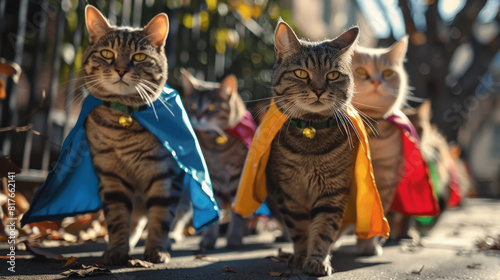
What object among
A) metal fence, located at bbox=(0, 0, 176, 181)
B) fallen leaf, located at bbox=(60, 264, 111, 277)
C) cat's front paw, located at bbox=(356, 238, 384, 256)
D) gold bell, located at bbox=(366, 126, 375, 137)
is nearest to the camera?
fallen leaf, located at bbox=(60, 264, 111, 277)

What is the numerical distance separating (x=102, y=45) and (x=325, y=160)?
3.41 ft

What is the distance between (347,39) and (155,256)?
1234 mm

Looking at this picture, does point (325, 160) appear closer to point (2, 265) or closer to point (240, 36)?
point (2, 265)

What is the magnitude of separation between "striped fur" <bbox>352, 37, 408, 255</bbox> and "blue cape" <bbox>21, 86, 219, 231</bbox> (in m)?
0.85

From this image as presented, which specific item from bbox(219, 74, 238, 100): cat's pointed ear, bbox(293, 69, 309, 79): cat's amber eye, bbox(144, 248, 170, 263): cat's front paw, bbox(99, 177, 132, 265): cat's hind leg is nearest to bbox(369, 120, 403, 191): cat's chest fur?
bbox(293, 69, 309, 79): cat's amber eye

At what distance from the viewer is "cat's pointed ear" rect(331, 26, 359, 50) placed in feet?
5.78

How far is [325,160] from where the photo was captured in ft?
5.61

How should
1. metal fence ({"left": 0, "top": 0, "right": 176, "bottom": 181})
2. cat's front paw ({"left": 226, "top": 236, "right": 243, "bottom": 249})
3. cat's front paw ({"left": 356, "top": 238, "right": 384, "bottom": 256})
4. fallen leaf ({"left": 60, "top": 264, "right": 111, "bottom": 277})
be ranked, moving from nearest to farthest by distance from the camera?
1. fallen leaf ({"left": 60, "top": 264, "right": 111, "bottom": 277})
2. cat's front paw ({"left": 356, "top": 238, "right": 384, "bottom": 256})
3. cat's front paw ({"left": 226, "top": 236, "right": 243, "bottom": 249})
4. metal fence ({"left": 0, "top": 0, "right": 176, "bottom": 181})

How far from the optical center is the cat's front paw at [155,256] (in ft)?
5.69

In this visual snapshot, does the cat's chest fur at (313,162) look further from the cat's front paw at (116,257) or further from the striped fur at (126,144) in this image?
the cat's front paw at (116,257)

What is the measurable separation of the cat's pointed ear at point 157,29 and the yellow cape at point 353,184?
58cm

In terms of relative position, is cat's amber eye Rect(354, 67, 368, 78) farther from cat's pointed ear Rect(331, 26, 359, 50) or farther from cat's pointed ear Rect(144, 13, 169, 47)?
cat's pointed ear Rect(144, 13, 169, 47)

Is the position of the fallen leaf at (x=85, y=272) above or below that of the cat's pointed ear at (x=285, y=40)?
below

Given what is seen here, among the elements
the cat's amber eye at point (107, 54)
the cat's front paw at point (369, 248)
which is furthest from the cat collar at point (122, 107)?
the cat's front paw at point (369, 248)
